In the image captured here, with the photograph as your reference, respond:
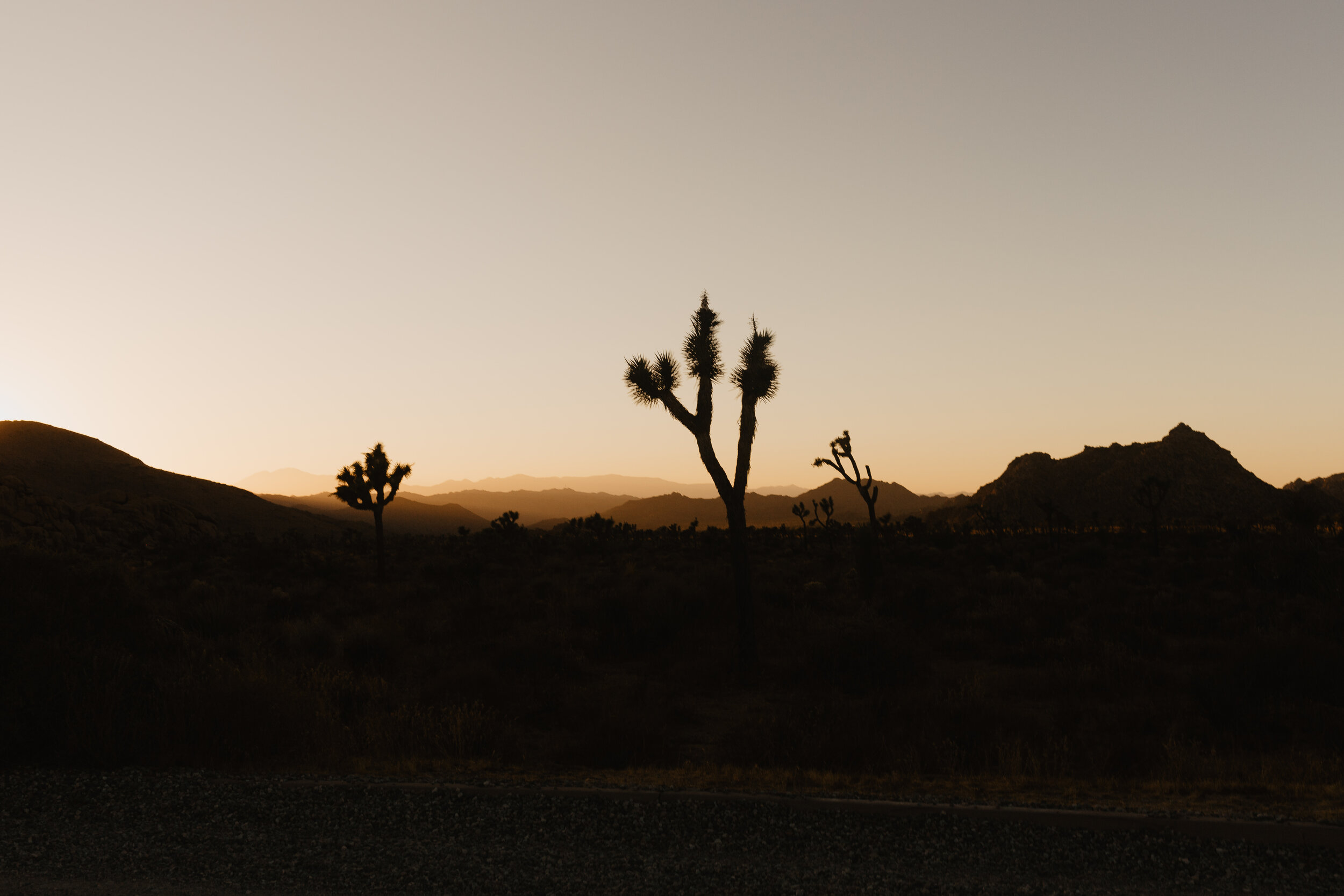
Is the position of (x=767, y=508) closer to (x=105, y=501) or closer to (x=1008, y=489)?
(x=1008, y=489)

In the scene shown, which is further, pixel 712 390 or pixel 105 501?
pixel 105 501

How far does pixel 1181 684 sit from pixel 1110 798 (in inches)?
264

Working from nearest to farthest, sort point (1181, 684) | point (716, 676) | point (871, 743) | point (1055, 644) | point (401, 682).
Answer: point (871, 743) → point (1181, 684) → point (401, 682) → point (716, 676) → point (1055, 644)

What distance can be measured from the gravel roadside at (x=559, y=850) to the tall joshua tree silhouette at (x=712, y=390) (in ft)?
28.1

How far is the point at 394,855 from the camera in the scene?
538 cm

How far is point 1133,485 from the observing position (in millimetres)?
80438

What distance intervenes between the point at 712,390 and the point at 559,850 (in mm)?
10663

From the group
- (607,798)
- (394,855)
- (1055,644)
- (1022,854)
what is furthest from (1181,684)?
(394,855)

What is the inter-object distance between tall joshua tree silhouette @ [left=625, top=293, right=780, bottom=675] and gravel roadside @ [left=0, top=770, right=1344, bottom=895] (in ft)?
28.1

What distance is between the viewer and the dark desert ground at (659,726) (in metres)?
5.24

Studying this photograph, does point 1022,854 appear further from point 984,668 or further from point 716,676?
point 984,668

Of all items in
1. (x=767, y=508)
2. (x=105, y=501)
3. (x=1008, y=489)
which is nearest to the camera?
(x=105, y=501)

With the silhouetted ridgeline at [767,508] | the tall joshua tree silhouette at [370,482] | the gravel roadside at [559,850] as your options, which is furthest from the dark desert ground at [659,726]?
the silhouetted ridgeline at [767,508]

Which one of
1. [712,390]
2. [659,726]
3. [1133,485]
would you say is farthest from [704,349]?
[1133,485]
